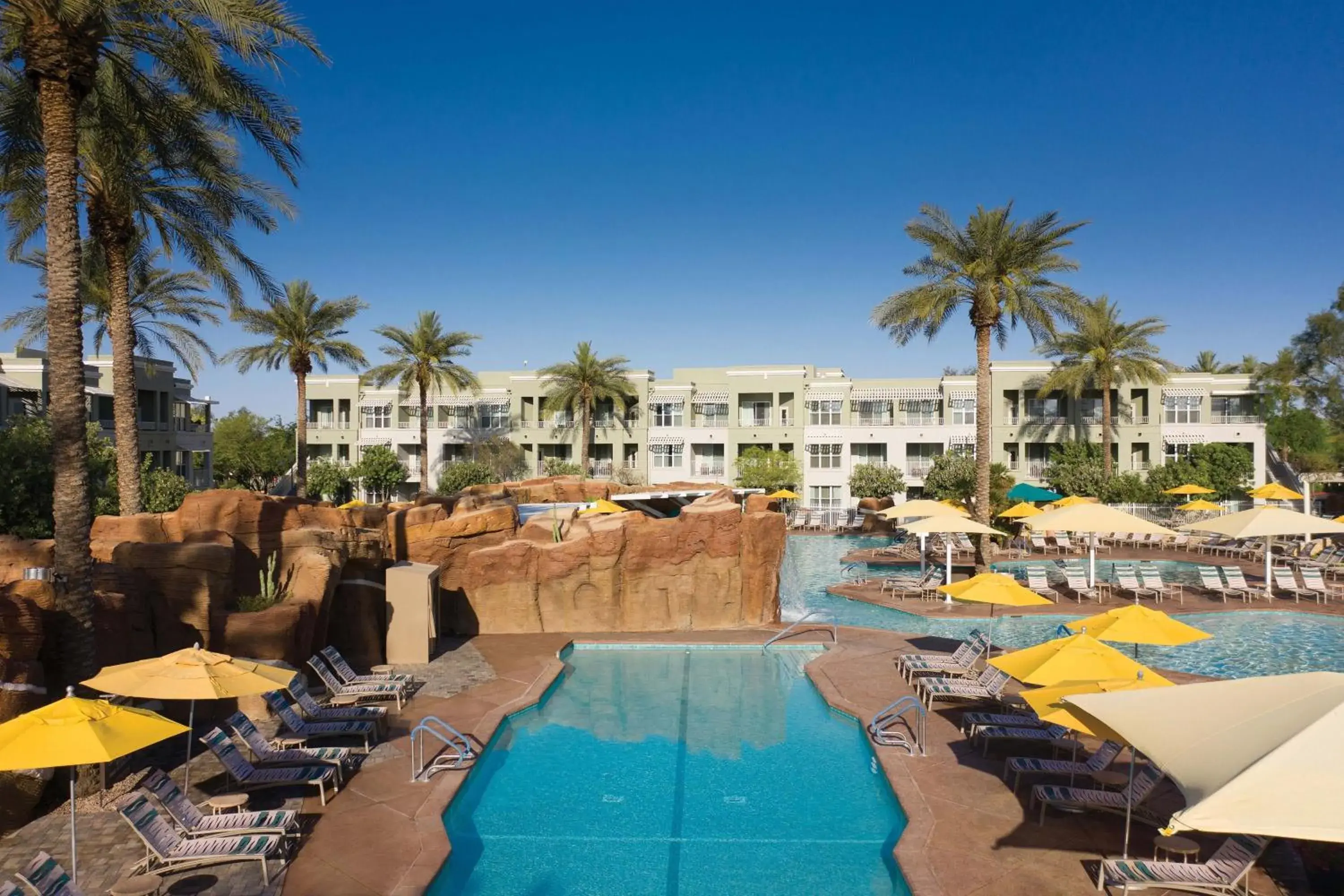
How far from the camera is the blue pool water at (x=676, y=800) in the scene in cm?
858

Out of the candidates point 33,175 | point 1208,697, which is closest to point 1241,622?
point 1208,697

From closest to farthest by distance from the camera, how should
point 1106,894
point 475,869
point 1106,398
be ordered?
point 1106,894, point 475,869, point 1106,398

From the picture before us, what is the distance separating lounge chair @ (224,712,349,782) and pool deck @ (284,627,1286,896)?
0.33 metres

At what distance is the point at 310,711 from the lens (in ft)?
38.8

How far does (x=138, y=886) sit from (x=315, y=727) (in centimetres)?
375

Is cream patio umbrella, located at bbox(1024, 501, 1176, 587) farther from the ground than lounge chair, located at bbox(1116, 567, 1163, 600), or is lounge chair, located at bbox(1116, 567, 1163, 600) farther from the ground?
cream patio umbrella, located at bbox(1024, 501, 1176, 587)

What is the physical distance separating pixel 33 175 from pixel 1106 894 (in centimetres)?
2007

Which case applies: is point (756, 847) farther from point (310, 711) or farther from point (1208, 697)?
point (310, 711)

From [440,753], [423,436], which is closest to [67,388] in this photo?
[440,753]

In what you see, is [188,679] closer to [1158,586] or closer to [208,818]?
[208,818]

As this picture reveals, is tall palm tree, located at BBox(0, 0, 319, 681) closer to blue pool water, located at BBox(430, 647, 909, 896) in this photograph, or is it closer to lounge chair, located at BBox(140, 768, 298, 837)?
lounge chair, located at BBox(140, 768, 298, 837)

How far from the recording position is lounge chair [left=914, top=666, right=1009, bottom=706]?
12875mm

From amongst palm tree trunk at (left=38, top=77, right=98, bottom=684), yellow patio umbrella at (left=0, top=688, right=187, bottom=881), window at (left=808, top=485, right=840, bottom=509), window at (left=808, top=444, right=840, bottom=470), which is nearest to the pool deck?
yellow patio umbrella at (left=0, top=688, right=187, bottom=881)

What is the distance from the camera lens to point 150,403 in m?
47.2
